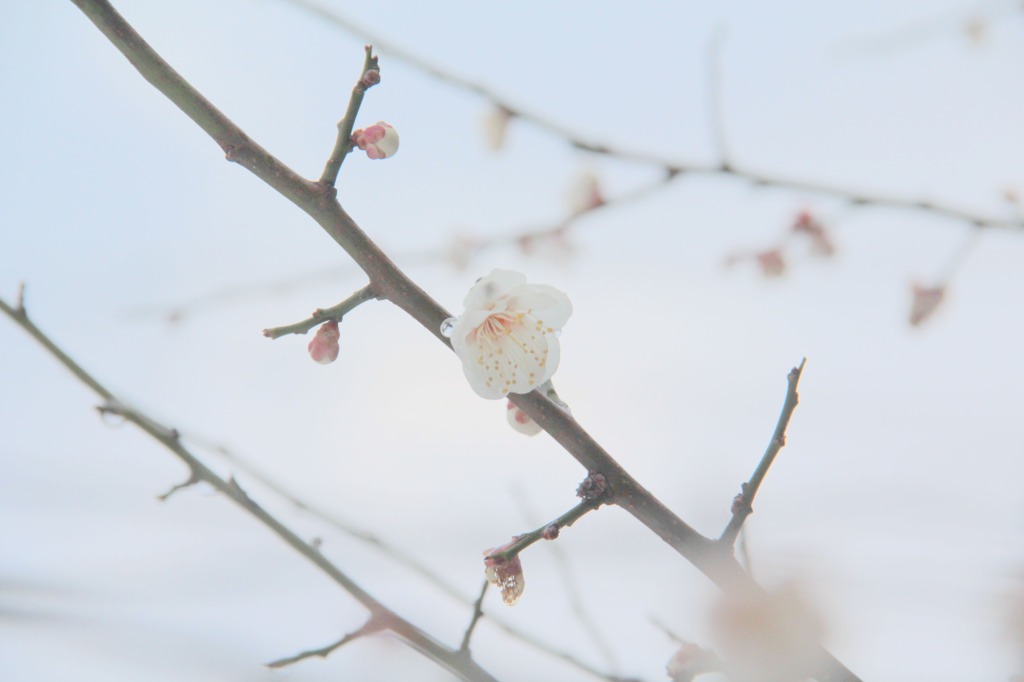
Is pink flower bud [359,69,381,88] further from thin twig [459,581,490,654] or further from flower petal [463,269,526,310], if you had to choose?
thin twig [459,581,490,654]

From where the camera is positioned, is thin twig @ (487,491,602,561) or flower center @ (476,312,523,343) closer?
thin twig @ (487,491,602,561)

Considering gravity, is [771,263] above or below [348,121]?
above

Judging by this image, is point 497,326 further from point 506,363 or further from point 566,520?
point 566,520

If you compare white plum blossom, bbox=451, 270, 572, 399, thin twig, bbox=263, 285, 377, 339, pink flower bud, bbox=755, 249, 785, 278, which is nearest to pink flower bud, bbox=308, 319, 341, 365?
thin twig, bbox=263, 285, 377, 339

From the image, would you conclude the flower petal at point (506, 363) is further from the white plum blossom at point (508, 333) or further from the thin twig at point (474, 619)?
the thin twig at point (474, 619)

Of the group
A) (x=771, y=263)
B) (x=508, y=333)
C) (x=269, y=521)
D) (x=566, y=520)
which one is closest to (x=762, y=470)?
(x=566, y=520)

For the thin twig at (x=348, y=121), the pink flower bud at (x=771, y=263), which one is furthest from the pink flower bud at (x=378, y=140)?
the pink flower bud at (x=771, y=263)
